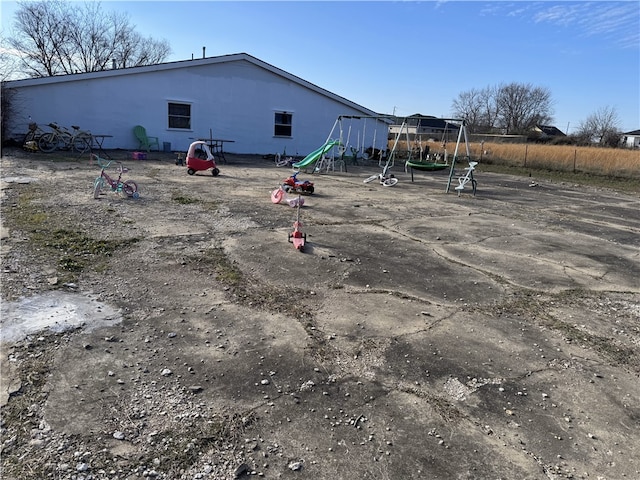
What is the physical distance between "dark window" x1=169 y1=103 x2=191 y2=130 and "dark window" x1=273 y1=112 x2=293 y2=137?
392cm

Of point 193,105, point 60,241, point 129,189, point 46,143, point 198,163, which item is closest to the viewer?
point 60,241

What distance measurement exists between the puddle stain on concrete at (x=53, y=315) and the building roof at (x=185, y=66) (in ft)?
50.9

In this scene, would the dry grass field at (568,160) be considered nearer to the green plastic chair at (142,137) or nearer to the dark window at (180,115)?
the dark window at (180,115)

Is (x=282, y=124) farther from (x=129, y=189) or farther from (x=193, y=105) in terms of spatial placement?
(x=129, y=189)

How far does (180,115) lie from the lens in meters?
18.3

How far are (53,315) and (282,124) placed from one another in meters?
18.2

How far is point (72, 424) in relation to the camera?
2.17 meters

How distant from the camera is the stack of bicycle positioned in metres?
14.7

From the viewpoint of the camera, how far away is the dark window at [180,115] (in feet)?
59.5

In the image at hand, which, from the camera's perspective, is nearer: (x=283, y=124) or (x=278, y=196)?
(x=278, y=196)

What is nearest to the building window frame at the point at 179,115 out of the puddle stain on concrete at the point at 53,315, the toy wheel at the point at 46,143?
the toy wheel at the point at 46,143

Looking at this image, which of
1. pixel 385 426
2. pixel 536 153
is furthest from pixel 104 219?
pixel 536 153

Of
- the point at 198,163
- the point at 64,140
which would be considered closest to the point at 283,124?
the point at 64,140

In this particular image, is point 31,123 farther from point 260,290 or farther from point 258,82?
point 260,290
